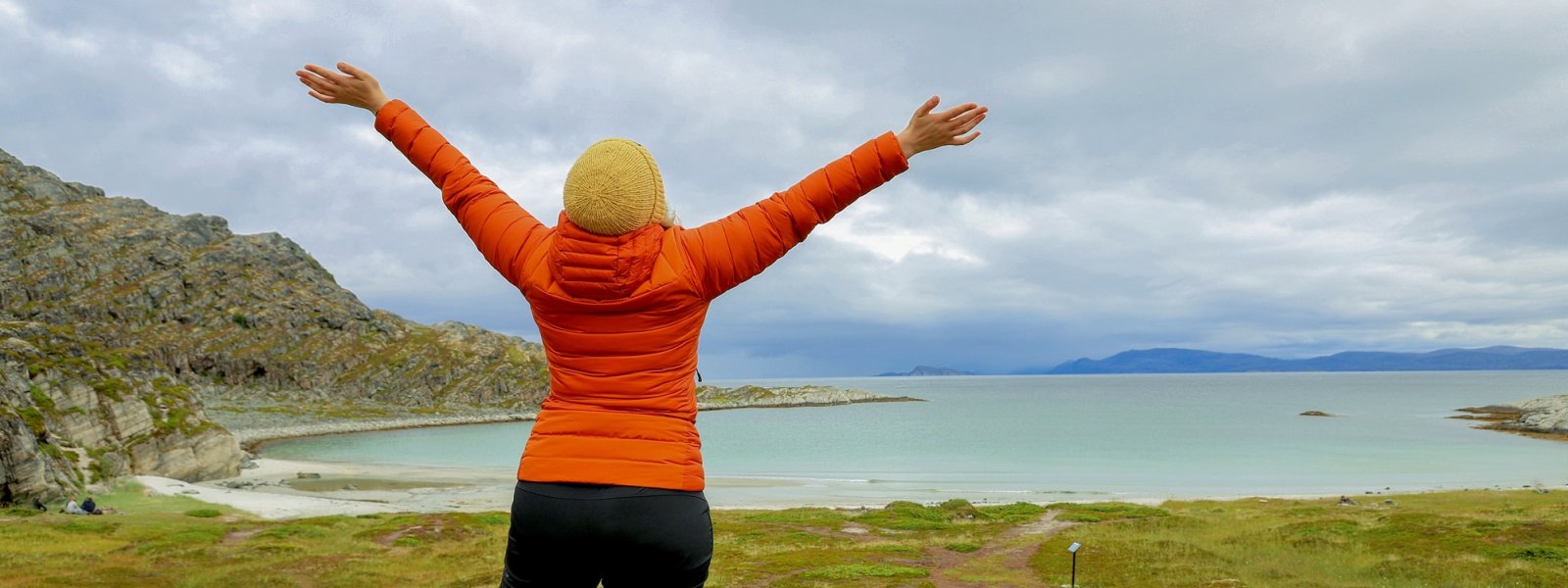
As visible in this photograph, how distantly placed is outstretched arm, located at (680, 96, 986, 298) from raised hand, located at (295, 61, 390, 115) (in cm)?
162

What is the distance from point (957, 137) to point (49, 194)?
22351 centimetres

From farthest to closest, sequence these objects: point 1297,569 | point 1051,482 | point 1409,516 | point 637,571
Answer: point 1051,482 < point 1409,516 < point 1297,569 < point 637,571

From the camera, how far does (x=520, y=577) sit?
9.68 feet

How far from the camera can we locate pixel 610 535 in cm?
273

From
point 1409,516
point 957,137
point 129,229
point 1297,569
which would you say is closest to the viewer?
point 957,137

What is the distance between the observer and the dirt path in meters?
20.0

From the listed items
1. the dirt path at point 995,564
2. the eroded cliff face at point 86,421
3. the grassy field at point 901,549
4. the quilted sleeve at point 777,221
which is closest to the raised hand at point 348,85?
the quilted sleeve at point 777,221

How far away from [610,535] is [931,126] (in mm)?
1737

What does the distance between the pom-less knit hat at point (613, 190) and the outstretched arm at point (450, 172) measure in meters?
0.31

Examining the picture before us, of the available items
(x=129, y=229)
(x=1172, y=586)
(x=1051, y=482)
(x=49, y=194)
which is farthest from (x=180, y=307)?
(x=1172, y=586)

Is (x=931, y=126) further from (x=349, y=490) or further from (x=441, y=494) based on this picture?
(x=349, y=490)

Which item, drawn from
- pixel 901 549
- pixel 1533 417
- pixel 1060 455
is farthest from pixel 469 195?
pixel 1533 417

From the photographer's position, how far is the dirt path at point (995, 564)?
20016 mm

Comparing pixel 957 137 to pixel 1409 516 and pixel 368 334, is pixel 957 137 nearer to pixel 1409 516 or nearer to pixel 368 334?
pixel 1409 516
